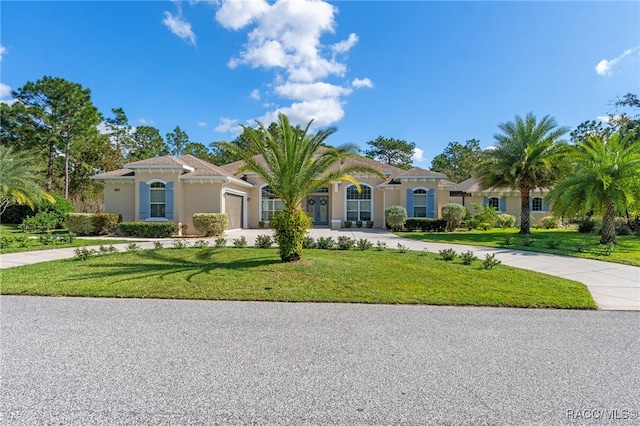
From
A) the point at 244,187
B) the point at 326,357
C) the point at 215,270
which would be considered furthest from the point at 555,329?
the point at 244,187

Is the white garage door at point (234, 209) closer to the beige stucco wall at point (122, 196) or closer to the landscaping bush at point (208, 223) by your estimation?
the landscaping bush at point (208, 223)

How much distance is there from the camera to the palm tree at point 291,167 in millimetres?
9258

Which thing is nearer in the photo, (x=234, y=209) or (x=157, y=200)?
(x=157, y=200)

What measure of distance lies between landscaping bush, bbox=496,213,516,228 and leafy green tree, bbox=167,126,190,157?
4278cm

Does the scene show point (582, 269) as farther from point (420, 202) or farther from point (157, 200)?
point (157, 200)

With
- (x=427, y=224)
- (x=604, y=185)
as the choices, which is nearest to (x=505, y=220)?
(x=427, y=224)

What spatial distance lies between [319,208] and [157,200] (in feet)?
38.0

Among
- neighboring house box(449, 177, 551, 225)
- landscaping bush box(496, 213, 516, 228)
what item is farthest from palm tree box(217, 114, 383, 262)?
neighboring house box(449, 177, 551, 225)

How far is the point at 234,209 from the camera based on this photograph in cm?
2175

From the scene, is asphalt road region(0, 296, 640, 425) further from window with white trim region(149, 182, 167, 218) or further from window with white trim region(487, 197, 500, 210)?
window with white trim region(487, 197, 500, 210)

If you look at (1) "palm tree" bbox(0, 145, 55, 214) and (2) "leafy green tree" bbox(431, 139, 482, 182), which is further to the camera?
(2) "leafy green tree" bbox(431, 139, 482, 182)

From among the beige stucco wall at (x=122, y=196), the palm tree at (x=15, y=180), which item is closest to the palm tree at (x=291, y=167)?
the palm tree at (x=15, y=180)

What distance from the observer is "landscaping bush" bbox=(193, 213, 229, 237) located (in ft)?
57.5

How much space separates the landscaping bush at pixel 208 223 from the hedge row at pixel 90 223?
15.3 feet
